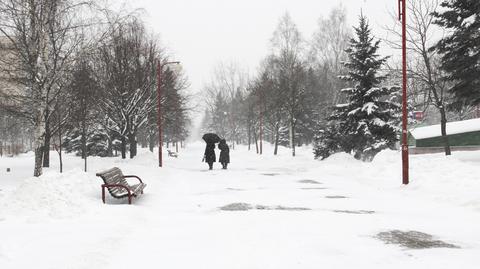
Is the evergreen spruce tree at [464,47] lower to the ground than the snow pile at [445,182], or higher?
higher

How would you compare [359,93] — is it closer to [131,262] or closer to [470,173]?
[470,173]

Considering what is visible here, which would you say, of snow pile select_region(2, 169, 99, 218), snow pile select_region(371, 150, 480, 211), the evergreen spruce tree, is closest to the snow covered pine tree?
the evergreen spruce tree

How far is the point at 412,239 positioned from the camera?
684cm

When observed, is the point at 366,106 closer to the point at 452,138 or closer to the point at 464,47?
the point at 464,47

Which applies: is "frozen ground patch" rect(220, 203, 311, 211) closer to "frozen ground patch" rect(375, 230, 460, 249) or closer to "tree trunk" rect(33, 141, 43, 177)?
"frozen ground patch" rect(375, 230, 460, 249)

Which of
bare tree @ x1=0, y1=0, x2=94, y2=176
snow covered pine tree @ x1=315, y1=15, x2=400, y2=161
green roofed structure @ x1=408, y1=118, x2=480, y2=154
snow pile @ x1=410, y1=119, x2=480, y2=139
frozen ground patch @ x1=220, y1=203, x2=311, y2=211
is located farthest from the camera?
snow pile @ x1=410, y1=119, x2=480, y2=139

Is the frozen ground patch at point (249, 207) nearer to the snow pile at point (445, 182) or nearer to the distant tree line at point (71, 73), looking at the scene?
the snow pile at point (445, 182)

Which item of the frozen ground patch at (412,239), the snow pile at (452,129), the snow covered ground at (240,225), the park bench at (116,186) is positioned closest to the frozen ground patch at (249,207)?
the snow covered ground at (240,225)

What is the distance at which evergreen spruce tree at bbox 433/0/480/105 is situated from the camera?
21.9m

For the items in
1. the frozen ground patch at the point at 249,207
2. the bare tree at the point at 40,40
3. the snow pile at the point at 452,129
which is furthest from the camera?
the snow pile at the point at 452,129

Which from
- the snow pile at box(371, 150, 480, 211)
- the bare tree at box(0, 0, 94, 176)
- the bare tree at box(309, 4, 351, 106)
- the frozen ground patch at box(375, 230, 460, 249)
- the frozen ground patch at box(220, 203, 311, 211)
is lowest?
the frozen ground patch at box(375, 230, 460, 249)

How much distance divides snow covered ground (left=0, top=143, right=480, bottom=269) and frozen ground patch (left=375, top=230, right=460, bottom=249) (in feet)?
0.53

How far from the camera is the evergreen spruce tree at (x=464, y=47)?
21.9 m

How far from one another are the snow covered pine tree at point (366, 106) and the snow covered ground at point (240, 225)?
12.2 m
